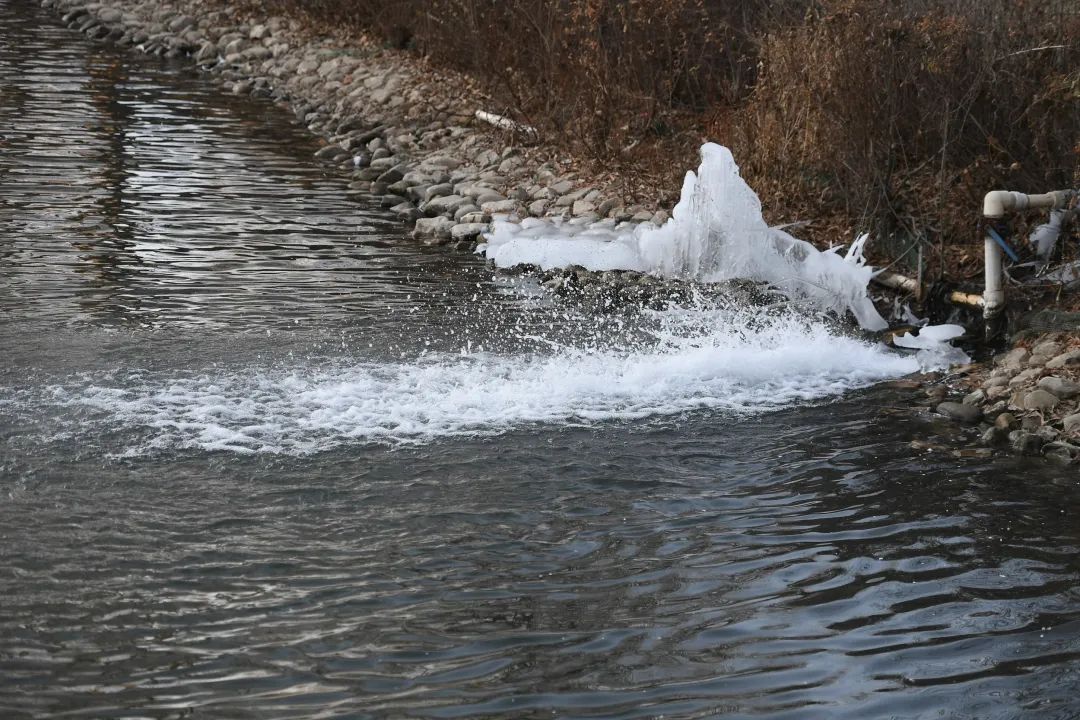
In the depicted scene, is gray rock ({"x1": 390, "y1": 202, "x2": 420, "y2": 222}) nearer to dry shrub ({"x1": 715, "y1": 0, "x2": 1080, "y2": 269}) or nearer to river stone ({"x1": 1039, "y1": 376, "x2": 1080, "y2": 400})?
dry shrub ({"x1": 715, "y1": 0, "x2": 1080, "y2": 269})

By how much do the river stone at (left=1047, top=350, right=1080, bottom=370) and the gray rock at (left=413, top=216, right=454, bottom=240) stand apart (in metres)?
6.62

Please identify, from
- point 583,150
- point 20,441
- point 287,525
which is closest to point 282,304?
point 20,441

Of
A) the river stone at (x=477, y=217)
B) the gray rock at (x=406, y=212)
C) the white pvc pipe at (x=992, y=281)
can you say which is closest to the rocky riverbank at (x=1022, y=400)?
the white pvc pipe at (x=992, y=281)

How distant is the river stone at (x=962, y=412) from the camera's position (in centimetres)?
895

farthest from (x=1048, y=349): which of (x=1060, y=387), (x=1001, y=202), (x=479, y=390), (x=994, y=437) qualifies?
(x=479, y=390)

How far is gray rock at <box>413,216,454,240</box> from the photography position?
13867mm

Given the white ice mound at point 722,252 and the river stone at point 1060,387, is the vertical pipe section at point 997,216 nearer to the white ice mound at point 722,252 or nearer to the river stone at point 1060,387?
the white ice mound at point 722,252

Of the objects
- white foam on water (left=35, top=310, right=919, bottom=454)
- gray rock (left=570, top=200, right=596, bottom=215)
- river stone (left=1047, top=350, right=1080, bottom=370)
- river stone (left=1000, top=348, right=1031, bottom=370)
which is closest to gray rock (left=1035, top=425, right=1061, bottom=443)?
river stone (left=1047, top=350, right=1080, bottom=370)

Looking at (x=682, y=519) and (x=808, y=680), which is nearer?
(x=808, y=680)

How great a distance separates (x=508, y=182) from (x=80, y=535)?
9.36 metres

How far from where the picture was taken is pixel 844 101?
11.7m

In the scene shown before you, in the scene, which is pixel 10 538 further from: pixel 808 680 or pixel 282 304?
pixel 282 304

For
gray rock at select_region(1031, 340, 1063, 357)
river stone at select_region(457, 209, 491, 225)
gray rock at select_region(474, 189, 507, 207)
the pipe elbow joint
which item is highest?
the pipe elbow joint

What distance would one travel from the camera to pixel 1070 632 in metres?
6.06
